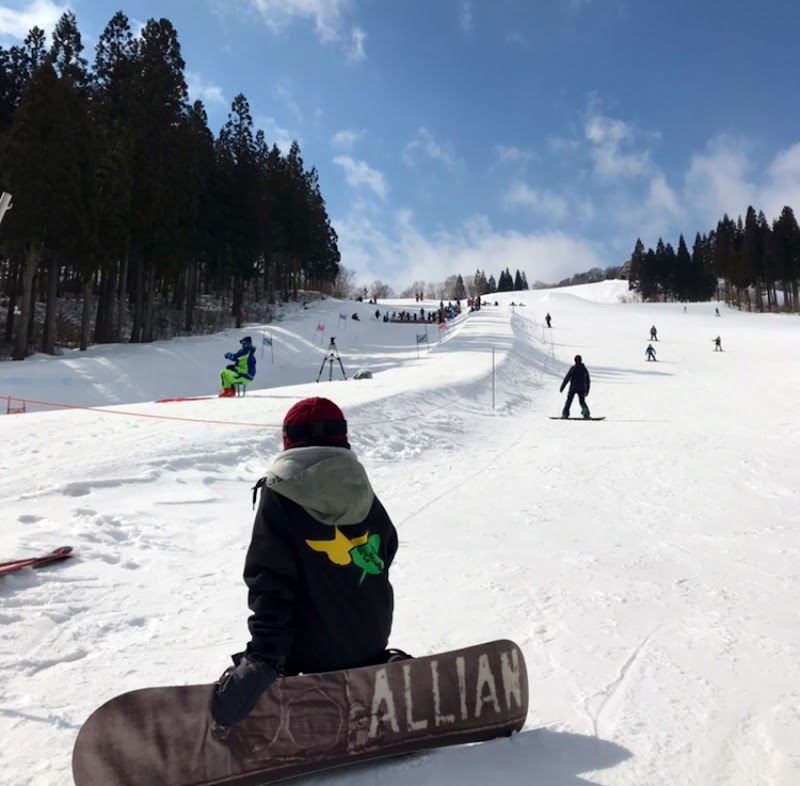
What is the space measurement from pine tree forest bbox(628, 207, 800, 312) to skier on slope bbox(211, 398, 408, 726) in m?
76.3

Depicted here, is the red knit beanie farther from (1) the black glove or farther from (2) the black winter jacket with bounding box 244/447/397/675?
(1) the black glove

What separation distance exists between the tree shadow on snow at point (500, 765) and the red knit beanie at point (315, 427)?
1268mm

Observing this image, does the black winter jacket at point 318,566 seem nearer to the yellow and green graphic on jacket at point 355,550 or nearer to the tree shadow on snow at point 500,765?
the yellow and green graphic on jacket at point 355,550

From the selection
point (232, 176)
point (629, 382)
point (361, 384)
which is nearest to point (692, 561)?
point (361, 384)

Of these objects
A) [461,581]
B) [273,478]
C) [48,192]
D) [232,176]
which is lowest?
[461,581]

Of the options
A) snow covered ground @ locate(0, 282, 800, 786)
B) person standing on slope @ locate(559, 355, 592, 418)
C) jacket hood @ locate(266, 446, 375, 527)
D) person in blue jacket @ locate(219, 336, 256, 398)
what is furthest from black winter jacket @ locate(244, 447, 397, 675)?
person in blue jacket @ locate(219, 336, 256, 398)

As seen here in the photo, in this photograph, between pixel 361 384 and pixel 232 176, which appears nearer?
pixel 361 384

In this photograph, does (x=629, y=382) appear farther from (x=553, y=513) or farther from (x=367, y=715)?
(x=367, y=715)

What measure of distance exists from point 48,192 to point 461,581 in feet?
75.3

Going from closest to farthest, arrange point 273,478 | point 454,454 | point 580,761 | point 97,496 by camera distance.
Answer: point 273,478
point 580,761
point 97,496
point 454,454

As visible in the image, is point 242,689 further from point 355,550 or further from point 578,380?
point 578,380

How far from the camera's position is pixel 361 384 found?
1588 centimetres

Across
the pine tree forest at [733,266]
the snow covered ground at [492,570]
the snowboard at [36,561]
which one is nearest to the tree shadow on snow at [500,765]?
the snow covered ground at [492,570]

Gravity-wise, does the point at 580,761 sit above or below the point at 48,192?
below
